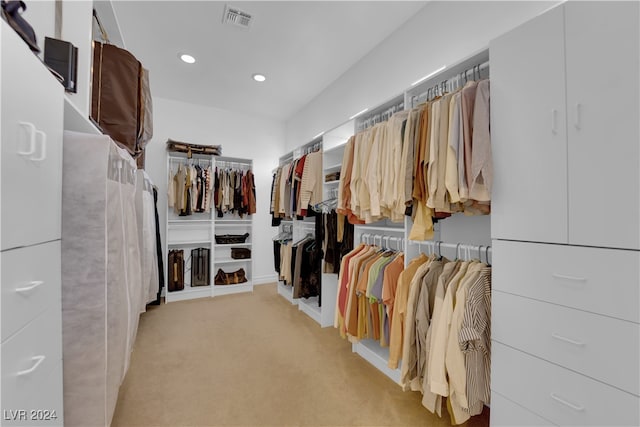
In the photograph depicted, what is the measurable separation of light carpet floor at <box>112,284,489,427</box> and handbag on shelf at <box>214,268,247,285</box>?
1.13 meters

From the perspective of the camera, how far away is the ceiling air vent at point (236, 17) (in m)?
2.21

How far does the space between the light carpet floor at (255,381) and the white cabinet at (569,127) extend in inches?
51.8

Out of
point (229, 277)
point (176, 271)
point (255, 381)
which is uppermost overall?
point (176, 271)

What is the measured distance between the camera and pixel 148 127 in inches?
75.3

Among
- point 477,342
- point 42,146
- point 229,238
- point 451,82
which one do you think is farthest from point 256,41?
point 477,342

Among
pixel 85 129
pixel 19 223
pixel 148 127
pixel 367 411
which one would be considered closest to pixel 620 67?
pixel 19 223

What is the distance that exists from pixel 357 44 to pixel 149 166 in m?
3.33

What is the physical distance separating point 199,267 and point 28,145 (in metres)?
3.52

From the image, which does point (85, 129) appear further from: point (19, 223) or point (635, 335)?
point (635, 335)

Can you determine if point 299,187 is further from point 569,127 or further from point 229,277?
point 569,127

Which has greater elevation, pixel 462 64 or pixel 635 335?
pixel 462 64

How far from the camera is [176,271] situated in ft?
12.1

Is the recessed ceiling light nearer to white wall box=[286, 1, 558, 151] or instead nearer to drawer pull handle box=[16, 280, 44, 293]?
white wall box=[286, 1, 558, 151]

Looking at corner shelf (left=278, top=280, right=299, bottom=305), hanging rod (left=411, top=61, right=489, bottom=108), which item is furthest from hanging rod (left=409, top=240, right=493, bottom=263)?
corner shelf (left=278, top=280, right=299, bottom=305)
